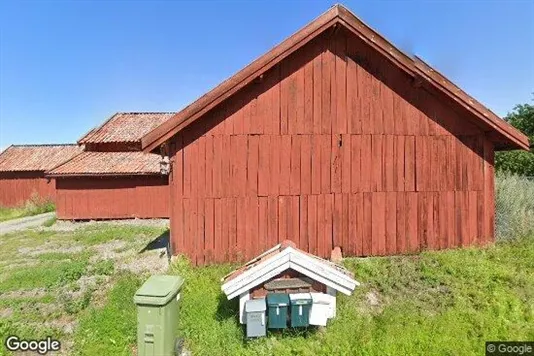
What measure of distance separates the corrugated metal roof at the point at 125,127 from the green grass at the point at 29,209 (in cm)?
859

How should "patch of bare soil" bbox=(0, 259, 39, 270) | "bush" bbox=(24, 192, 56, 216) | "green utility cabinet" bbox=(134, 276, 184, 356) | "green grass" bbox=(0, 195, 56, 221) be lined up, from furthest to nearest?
"bush" bbox=(24, 192, 56, 216) → "green grass" bbox=(0, 195, 56, 221) → "patch of bare soil" bbox=(0, 259, 39, 270) → "green utility cabinet" bbox=(134, 276, 184, 356)

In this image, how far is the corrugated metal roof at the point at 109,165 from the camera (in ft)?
57.1

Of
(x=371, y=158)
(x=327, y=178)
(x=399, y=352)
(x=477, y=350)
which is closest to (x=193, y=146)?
(x=327, y=178)

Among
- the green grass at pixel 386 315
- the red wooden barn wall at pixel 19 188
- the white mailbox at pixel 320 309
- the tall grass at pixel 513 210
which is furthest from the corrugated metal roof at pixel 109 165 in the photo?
the tall grass at pixel 513 210

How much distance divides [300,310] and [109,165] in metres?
16.5

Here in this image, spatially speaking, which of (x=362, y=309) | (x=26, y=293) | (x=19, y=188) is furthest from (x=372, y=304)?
(x=19, y=188)

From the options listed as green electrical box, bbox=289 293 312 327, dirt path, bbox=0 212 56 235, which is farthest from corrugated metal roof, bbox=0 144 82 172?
green electrical box, bbox=289 293 312 327

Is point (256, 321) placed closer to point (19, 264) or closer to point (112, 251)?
point (112, 251)

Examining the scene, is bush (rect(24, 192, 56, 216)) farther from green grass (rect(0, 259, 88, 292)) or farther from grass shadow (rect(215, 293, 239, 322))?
grass shadow (rect(215, 293, 239, 322))

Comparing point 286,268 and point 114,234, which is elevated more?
point 286,268

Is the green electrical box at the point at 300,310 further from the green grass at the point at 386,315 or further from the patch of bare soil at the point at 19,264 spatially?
the patch of bare soil at the point at 19,264

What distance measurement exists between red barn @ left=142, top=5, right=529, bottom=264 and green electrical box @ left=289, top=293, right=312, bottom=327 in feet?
9.66

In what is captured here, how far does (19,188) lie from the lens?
2664 centimetres

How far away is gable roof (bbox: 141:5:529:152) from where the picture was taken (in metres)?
6.98
